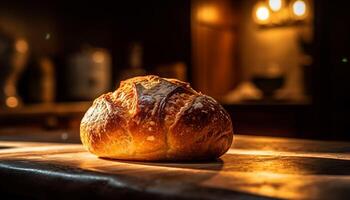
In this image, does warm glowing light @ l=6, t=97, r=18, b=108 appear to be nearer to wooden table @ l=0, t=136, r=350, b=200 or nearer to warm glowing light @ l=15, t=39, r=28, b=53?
warm glowing light @ l=15, t=39, r=28, b=53

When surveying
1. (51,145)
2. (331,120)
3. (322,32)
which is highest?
→ (322,32)

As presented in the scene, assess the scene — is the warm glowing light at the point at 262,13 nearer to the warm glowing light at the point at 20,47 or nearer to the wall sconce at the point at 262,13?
the wall sconce at the point at 262,13

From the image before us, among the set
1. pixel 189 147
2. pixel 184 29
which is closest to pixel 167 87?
pixel 189 147

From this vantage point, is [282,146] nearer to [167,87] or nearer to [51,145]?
[167,87]

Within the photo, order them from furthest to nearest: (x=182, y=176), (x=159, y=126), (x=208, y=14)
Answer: (x=208, y=14) → (x=159, y=126) → (x=182, y=176)

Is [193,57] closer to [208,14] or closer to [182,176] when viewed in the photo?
[208,14]

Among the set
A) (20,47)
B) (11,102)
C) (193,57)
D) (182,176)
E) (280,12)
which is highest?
(280,12)

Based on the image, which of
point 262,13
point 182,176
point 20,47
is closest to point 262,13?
point 262,13
